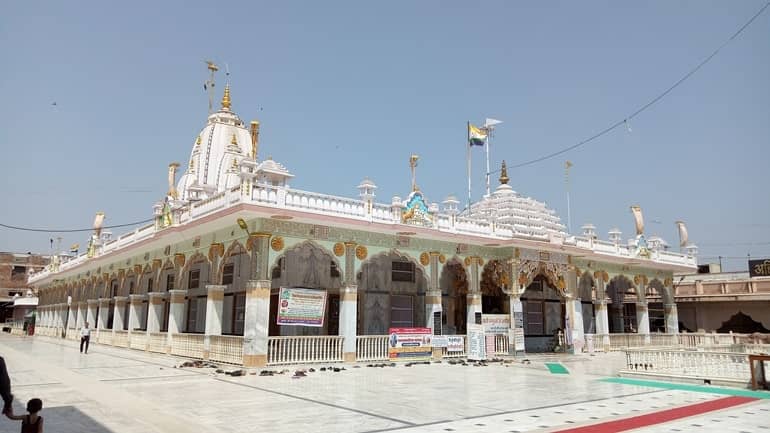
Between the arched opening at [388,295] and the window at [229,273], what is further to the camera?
the window at [229,273]

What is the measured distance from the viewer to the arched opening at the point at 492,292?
74.2 ft

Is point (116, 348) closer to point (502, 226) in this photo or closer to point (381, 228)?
point (381, 228)

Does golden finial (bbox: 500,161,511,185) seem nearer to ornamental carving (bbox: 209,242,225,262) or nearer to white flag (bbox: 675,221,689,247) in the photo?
white flag (bbox: 675,221,689,247)

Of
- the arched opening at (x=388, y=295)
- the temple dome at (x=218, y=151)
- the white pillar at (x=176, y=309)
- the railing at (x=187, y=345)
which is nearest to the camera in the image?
the railing at (x=187, y=345)

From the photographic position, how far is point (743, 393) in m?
11.8

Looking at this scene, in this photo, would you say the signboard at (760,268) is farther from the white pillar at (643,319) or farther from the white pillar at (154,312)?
the white pillar at (154,312)

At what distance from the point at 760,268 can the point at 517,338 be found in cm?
2093

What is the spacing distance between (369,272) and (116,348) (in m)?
12.6

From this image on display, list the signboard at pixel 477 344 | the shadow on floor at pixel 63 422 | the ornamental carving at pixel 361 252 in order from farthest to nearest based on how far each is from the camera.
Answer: the signboard at pixel 477 344, the ornamental carving at pixel 361 252, the shadow on floor at pixel 63 422

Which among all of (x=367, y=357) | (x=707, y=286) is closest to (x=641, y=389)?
(x=367, y=357)

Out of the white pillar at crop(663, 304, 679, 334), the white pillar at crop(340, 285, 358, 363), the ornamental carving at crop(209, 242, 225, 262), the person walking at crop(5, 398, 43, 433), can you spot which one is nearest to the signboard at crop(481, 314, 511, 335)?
the white pillar at crop(340, 285, 358, 363)

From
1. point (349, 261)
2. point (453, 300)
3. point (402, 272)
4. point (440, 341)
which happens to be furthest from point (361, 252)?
point (453, 300)

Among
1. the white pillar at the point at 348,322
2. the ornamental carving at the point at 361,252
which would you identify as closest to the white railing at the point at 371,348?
the white pillar at the point at 348,322

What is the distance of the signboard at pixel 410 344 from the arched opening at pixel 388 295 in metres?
2.21
